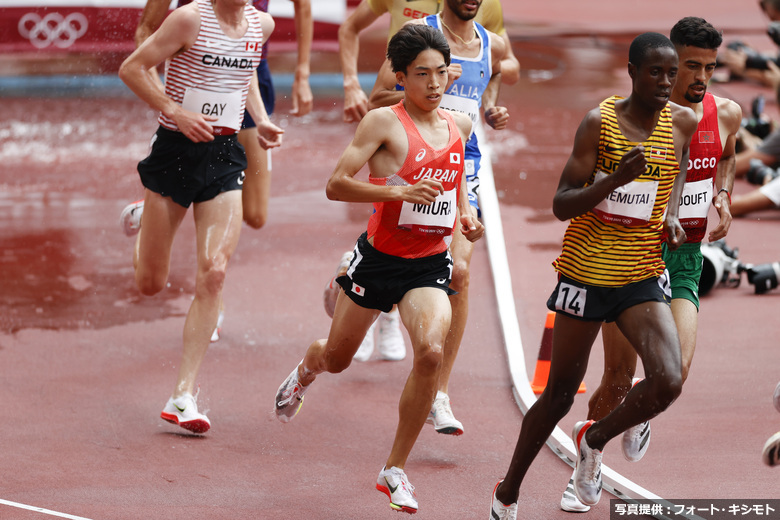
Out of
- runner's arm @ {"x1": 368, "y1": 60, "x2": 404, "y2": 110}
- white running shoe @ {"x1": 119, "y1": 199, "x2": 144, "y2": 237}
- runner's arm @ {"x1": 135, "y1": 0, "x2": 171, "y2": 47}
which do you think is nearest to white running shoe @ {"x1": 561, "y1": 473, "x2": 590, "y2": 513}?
runner's arm @ {"x1": 368, "y1": 60, "x2": 404, "y2": 110}

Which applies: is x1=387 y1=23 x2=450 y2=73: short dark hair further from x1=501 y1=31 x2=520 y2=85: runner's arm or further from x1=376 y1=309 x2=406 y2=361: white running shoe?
x1=376 y1=309 x2=406 y2=361: white running shoe

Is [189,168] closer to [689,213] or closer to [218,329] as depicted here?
[218,329]

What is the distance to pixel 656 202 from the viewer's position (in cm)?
495

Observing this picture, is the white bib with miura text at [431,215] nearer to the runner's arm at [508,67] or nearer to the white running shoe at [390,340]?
the runner's arm at [508,67]

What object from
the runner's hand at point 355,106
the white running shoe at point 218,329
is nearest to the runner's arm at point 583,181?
the runner's hand at point 355,106

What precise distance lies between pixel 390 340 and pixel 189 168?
1975mm

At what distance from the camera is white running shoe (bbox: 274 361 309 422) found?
6.12 meters

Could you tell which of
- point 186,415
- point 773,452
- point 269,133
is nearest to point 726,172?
point 773,452

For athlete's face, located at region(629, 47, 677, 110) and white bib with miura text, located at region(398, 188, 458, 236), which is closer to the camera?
athlete's face, located at region(629, 47, 677, 110)

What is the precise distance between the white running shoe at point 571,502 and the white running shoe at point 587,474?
0.19 meters

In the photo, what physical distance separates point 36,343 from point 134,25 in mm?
9018

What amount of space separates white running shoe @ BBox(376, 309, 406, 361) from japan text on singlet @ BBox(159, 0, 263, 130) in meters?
1.87

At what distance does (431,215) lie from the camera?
5355 millimetres

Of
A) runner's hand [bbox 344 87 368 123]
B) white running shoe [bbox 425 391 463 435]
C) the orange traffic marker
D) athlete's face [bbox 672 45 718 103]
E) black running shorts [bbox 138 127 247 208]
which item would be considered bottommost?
the orange traffic marker
